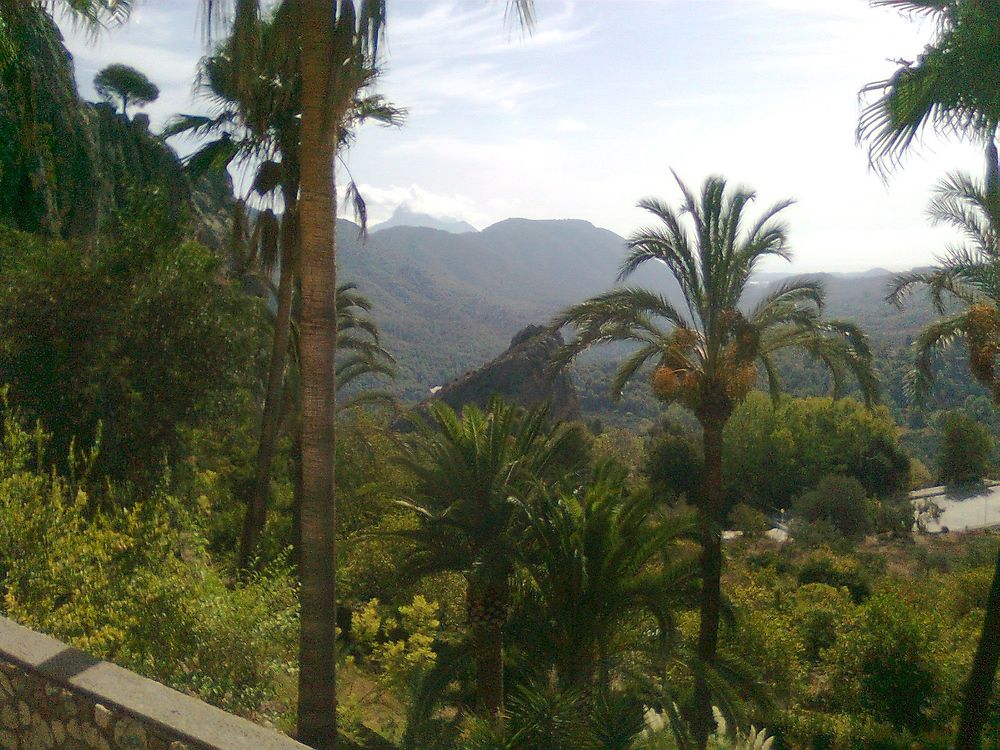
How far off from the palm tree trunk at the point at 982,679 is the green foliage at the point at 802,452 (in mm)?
32138

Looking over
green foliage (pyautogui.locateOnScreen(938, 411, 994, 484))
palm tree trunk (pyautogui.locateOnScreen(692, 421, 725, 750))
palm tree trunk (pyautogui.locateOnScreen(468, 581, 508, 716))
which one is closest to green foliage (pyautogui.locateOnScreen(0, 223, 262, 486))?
palm tree trunk (pyautogui.locateOnScreen(468, 581, 508, 716))

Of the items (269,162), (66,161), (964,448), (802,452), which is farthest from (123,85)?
(964,448)

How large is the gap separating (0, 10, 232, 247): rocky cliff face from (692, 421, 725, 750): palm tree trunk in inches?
340

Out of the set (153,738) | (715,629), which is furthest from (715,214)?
(153,738)

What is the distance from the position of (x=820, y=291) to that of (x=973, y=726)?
6.20 meters

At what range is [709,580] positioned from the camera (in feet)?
38.1

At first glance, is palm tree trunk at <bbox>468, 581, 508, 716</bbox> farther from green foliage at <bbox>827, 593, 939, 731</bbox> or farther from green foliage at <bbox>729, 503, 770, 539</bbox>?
green foliage at <bbox>729, 503, 770, 539</bbox>

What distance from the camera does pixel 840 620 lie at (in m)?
15.4

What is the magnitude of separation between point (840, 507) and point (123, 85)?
2962 cm

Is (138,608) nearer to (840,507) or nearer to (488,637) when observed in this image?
(488,637)

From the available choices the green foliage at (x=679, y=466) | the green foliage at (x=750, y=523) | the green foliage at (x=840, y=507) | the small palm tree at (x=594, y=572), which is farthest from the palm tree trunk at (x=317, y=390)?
the green foliage at (x=679, y=466)

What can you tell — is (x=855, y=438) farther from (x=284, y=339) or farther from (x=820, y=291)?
(x=284, y=339)

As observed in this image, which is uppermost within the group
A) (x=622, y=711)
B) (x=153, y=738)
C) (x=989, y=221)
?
(x=989, y=221)

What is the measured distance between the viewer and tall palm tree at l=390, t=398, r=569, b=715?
9.59 m
